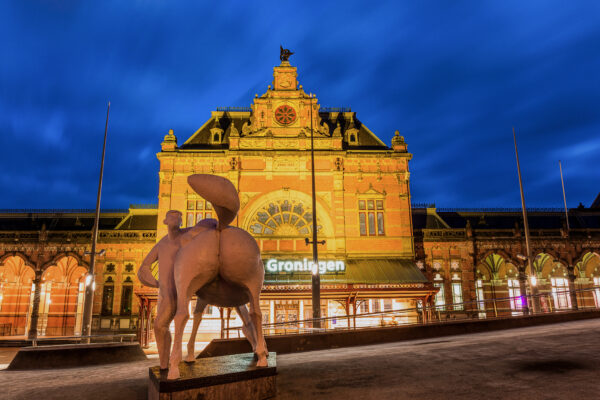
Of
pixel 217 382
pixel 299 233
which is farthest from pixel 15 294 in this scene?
pixel 217 382

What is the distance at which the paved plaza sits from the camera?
5477mm

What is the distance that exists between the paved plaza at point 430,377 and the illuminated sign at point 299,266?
18.1m

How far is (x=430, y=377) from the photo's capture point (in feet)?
20.7

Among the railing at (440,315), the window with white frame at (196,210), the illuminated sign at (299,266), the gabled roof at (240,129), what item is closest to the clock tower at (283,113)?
the gabled roof at (240,129)

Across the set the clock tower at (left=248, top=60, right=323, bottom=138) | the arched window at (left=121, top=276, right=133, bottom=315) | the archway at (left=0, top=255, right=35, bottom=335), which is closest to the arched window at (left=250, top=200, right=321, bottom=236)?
the clock tower at (left=248, top=60, right=323, bottom=138)

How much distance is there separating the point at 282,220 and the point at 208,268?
23.0 m

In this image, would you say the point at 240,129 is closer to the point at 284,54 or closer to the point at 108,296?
the point at 284,54

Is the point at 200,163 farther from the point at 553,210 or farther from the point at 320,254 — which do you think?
the point at 553,210

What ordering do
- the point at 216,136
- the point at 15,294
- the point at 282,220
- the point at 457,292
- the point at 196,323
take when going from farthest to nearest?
the point at 15,294 < the point at 216,136 < the point at 457,292 < the point at 282,220 < the point at 196,323

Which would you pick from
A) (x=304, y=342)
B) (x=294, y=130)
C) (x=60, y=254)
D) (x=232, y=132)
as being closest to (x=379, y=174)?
(x=294, y=130)

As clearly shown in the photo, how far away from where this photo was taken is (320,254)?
92.5 ft

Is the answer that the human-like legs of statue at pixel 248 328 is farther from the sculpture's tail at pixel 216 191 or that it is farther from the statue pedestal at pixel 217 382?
the sculpture's tail at pixel 216 191

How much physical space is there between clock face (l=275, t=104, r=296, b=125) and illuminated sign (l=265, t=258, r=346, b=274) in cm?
1097

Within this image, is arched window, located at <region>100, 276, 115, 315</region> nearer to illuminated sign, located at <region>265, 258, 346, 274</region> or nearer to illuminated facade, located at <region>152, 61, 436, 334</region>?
illuminated facade, located at <region>152, 61, 436, 334</region>
